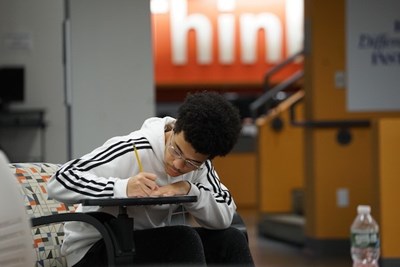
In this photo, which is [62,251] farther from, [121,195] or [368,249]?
[368,249]

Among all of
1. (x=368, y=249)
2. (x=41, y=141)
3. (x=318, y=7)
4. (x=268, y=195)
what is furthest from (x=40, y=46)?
(x=268, y=195)

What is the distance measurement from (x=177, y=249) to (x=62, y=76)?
399cm

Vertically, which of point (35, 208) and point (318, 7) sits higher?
point (318, 7)

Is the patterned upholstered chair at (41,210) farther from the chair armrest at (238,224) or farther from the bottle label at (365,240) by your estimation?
the bottle label at (365,240)

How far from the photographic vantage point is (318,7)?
7957 mm

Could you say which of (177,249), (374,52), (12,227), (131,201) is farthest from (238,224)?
(374,52)

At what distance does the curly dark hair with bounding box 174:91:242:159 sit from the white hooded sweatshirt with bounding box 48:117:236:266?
0.19 metres

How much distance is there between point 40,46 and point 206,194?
458cm

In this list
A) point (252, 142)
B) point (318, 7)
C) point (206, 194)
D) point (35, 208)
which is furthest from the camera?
point (252, 142)

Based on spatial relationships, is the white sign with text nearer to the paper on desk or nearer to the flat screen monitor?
the flat screen monitor

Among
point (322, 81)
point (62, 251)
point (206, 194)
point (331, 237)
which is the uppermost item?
point (322, 81)

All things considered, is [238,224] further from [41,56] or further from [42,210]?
[41,56]

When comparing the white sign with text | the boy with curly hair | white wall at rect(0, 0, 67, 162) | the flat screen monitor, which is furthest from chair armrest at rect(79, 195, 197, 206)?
the white sign with text

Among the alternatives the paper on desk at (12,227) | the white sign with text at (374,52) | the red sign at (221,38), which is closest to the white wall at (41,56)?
the white sign with text at (374,52)
